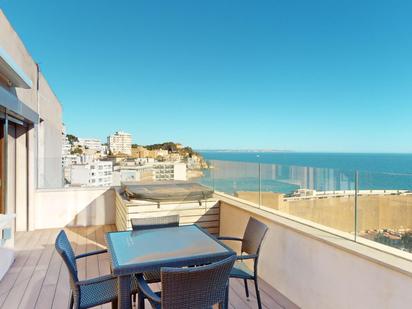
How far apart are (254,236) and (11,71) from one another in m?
3.39

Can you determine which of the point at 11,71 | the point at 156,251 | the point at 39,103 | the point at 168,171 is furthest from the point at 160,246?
the point at 39,103

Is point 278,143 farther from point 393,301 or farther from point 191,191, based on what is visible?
point 393,301

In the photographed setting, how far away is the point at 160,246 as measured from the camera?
7.39 feet

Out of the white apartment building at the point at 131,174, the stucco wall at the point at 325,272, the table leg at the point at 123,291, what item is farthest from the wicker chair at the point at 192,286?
the white apartment building at the point at 131,174

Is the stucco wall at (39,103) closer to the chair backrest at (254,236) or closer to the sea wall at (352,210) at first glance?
the chair backrest at (254,236)

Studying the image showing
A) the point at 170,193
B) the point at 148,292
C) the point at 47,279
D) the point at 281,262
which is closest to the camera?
the point at 148,292

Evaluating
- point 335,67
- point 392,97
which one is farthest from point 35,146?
point 392,97

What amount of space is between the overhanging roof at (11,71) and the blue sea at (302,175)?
3014 millimetres

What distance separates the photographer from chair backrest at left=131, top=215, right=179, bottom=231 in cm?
290

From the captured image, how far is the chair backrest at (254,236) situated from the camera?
2.53m

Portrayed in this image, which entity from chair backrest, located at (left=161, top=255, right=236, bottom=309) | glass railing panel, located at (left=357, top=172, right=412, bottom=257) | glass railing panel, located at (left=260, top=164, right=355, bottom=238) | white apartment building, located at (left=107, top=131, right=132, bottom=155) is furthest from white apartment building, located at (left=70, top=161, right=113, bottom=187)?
glass railing panel, located at (left=357, top=172, right=412, bottom=257)

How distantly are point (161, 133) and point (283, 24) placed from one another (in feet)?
32.5

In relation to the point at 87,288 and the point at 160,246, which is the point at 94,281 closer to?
the point at 87,288

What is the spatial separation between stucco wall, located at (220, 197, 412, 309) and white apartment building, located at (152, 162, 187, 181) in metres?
2.61
